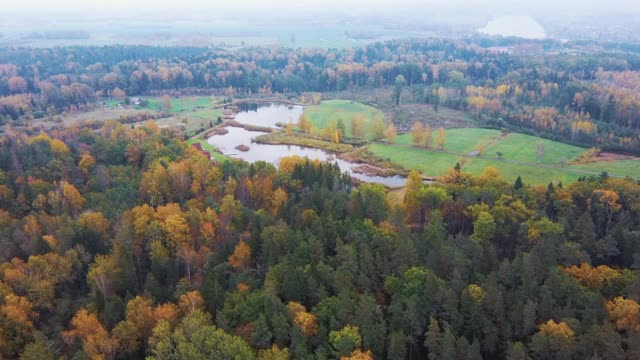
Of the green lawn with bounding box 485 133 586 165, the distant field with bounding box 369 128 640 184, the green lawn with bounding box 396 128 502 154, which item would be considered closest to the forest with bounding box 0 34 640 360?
the distant field with bounding box 369 128 640 184

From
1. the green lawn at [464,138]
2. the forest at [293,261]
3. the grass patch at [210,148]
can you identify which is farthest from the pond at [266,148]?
the green lawn at [464,138]

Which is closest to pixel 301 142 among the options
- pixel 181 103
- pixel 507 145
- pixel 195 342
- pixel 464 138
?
pixel 464 138

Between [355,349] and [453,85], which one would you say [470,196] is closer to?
[355,349]

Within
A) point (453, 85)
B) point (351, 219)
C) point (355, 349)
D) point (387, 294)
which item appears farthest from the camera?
point (453, 85)

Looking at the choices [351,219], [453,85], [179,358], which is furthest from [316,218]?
[453,85]

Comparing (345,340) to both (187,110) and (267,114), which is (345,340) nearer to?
(267,114)
